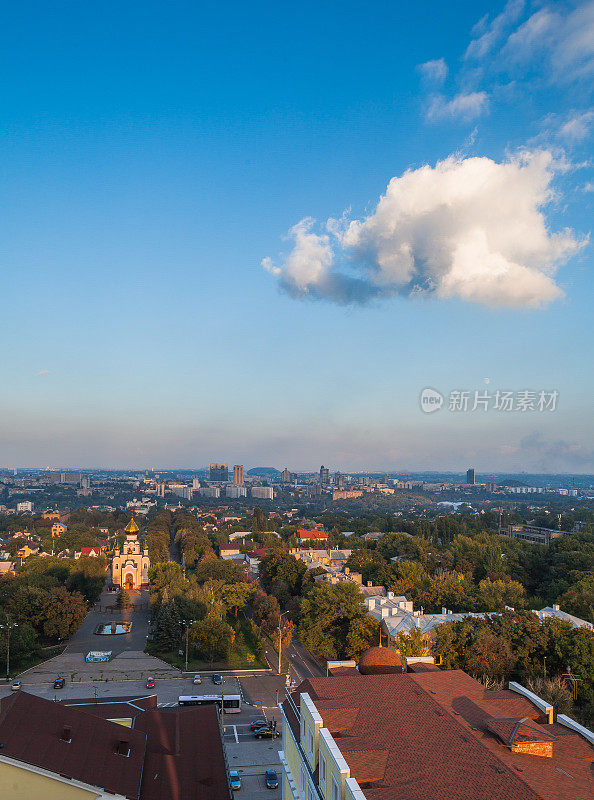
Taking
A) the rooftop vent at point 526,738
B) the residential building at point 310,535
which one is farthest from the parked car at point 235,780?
the residential building at point 310,535

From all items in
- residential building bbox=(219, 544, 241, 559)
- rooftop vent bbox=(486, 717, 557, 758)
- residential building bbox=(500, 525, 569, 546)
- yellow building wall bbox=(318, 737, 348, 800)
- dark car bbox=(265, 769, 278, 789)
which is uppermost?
rooftop vent bbox=(486, 717, 557, 758)

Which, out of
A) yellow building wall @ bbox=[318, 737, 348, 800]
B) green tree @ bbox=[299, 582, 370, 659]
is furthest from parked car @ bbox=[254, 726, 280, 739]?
yellow building wall @ bbox=[318, 737, 348, 800]

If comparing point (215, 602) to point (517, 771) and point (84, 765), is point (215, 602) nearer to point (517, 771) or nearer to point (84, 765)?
point (84, 765)

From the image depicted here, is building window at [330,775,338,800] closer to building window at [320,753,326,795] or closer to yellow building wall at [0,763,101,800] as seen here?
building window at [320,753,326,795]

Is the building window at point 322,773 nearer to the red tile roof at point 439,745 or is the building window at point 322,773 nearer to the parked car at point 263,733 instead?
the red tile roof at point 439,745

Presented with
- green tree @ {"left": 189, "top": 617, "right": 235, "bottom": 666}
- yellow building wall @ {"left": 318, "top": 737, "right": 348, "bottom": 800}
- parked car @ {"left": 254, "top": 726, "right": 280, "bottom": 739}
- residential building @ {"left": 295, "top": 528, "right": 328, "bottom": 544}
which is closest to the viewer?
yellow building wall @ {"left": 318, "top": 737, "right": 348, "bottom": 800}

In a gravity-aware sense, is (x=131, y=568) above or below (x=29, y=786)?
below

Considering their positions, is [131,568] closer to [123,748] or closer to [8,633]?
[8,633]

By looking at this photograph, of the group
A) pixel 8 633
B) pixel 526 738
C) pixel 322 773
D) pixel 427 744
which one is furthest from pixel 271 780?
pixel 8 633
